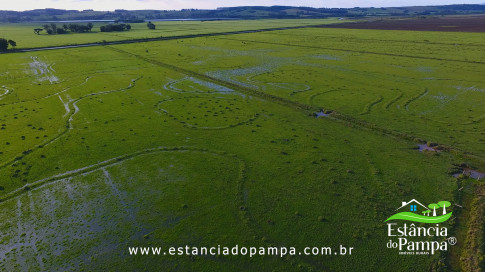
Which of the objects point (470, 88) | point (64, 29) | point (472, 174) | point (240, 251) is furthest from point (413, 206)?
point (64, 29)

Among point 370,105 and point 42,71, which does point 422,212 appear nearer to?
point 370,105

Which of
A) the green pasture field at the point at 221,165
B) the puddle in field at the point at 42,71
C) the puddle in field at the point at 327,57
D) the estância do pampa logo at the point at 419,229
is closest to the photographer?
the estância do pampa logo at the point at 419,229

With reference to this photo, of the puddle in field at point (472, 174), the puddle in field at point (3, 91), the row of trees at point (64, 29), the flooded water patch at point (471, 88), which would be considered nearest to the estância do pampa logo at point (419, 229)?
the puddle in field at point (472, 174)

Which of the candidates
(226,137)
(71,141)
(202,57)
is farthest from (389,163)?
(202,57)

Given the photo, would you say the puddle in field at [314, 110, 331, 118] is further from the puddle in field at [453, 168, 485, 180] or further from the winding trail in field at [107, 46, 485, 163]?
the puddle in field at [453, 168, 485, 180]

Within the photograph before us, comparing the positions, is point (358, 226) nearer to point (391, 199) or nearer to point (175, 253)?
point (391, 199)

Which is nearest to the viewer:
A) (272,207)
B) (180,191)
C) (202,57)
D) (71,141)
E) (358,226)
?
(358,226)

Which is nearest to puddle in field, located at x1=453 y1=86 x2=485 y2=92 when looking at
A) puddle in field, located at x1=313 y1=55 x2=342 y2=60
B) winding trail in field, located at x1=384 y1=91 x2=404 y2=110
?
winding trail in field, located at x1=384 y1=91 x2=404 y2=110

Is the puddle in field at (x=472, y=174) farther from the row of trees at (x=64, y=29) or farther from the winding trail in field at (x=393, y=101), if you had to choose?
the row of trees at (x=64, y=29)
